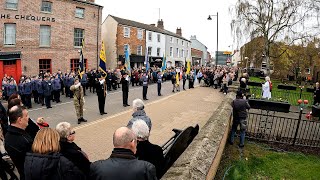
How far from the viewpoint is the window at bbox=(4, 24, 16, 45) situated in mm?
21028

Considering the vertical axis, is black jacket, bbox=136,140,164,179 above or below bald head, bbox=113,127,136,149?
below

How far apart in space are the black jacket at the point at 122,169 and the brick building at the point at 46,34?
20934mm

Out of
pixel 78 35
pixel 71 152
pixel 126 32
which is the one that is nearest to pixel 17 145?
pixel 71 152

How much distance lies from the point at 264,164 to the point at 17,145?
6.22 meters

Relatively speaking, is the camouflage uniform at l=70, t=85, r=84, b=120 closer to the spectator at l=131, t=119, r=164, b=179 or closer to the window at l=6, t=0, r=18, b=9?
the spectator at l=131, t=119, r=164, b=179

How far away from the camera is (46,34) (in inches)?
945

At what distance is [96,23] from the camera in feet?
95.0

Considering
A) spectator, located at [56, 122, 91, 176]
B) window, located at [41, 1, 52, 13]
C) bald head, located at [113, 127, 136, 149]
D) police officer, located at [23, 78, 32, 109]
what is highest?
window, located at [41, 1, 52, 13]

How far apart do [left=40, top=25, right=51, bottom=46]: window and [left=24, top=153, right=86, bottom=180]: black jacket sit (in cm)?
2290

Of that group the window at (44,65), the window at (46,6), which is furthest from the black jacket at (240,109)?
the window at (46,6)

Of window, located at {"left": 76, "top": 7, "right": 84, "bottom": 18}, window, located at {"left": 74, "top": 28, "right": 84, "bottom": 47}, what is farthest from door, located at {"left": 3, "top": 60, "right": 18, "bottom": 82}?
window, located at {"left": 76, "top": 7, "right": 84, "bottom": 18}

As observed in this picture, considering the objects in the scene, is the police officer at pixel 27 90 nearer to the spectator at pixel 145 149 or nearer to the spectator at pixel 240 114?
the spectator at pixel 240 114

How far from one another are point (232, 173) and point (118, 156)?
4186 mm

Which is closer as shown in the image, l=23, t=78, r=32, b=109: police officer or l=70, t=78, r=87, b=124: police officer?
l=70, t=78, r=87, b=124: police officer
